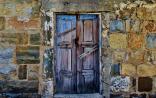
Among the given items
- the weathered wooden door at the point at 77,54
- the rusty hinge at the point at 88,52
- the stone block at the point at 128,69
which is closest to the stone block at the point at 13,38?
the weathered wooden door at the point at 77,54

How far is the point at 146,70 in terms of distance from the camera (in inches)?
191

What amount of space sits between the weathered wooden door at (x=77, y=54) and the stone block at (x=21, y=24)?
14.8 inches

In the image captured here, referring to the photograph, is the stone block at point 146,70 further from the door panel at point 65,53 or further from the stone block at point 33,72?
the stone block at point 33,72

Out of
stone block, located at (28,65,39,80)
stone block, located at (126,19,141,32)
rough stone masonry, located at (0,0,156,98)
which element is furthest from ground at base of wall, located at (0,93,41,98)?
stone block, located at (126,19,141,32)

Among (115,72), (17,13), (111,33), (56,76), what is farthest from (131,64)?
(17,13)

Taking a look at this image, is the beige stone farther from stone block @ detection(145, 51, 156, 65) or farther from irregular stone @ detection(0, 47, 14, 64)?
stone block @ detection(145, 51, 156, 65)

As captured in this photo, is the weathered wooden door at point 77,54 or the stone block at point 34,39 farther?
the weathered wooden door at point 77,54

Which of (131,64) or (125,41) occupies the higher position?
(125,41)

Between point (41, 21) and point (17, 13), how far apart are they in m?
0.39

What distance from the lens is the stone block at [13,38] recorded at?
15.7 feet

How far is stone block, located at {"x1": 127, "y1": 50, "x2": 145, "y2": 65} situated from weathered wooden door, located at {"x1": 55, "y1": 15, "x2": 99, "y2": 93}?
528mm

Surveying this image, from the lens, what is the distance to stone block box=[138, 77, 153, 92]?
4871mm

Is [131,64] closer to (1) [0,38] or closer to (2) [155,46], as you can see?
(2) [155,46]

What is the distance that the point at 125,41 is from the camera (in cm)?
484
